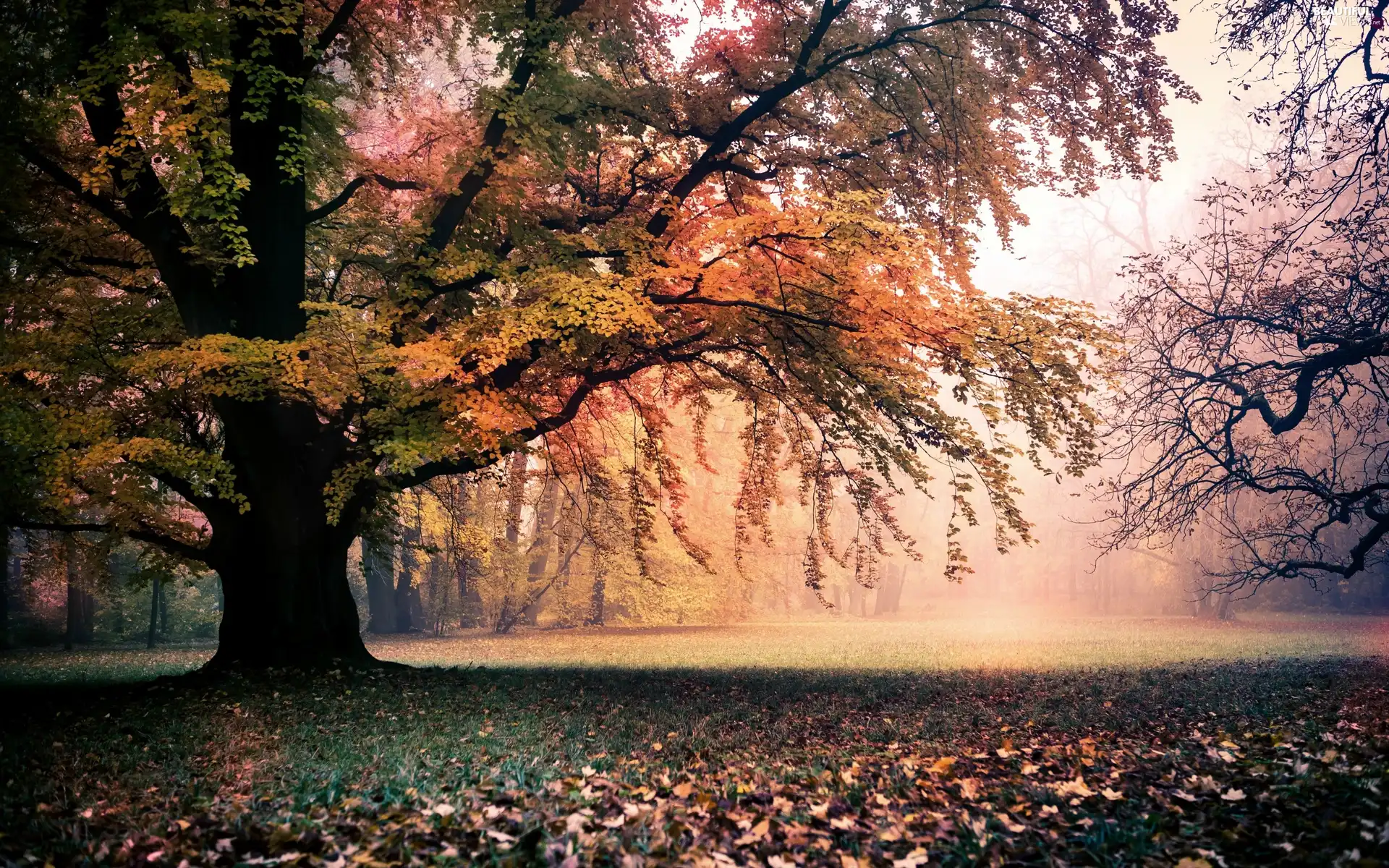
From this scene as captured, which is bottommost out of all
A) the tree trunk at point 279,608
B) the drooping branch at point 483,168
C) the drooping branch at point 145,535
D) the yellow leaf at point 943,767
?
the yellow leaf at point 943,767

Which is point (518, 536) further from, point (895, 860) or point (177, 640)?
point (895, 860)

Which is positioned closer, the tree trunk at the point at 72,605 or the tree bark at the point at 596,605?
the tree trunk at the point at 72,605

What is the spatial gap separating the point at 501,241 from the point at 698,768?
8037 mm

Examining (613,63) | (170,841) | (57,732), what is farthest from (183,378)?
(170,841)

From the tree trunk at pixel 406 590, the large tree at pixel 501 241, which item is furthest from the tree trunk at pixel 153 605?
the large tree at pixel 501 241

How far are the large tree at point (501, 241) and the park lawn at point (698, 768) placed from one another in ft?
7.68

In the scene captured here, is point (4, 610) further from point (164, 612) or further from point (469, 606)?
point (469, 606)

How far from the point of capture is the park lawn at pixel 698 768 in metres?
4.05

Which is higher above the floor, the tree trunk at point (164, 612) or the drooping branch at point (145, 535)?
the drooping branch at point (145, 535)

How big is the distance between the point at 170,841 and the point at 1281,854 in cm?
485

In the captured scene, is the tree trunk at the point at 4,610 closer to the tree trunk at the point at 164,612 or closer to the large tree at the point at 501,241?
the tree trunk at the point at 164,612

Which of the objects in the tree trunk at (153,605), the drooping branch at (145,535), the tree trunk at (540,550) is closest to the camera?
the drooping branch at (145,535)

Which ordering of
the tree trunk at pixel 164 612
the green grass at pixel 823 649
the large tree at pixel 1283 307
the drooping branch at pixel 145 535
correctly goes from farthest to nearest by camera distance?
the tree trunk at pixel 164 612 < the green grass at pixel 823 649 < the drooping branch at pixel 145 535 < the large tree at pixel 1283 307

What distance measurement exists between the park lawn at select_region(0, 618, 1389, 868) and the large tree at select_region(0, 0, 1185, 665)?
7.68 feet
